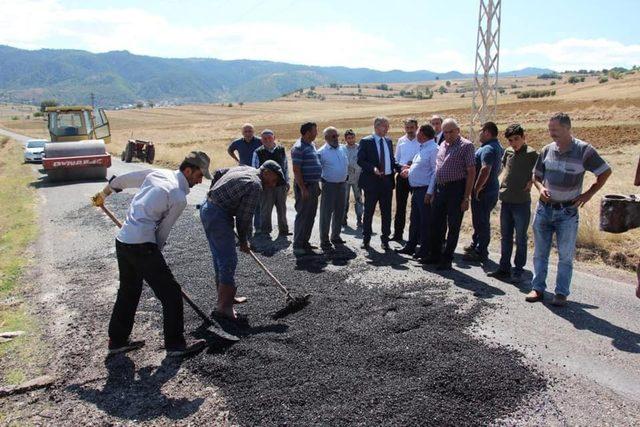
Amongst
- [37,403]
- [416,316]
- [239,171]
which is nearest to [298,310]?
[416,316]

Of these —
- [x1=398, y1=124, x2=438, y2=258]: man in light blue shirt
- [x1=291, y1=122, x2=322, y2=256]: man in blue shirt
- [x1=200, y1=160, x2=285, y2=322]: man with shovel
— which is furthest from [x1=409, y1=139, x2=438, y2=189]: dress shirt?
[x1=200, y1=160, x2=285, y2=322]: man with shovel

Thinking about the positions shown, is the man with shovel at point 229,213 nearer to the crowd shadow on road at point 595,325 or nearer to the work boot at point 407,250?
the work boot at point 407,250

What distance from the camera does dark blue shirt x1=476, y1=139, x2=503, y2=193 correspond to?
6.43 meters

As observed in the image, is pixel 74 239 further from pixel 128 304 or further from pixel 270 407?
pixel 270 407

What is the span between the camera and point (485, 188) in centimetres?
684

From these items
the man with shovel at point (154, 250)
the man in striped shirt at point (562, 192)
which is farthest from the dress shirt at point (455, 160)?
the man with shovel at point (154, 250)

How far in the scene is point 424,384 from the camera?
12.5ft

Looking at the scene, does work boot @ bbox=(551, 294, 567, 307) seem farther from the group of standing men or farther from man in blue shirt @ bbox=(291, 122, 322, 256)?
man in blue shirt @ bbox=(291, 122, 322, 256)

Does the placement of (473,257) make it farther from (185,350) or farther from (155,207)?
(155,207)

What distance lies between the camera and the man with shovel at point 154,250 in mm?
4262

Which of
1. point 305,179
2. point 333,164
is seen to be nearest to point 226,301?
point 305,179

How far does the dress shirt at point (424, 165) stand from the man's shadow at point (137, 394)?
4.23 m

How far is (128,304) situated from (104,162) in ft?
42.2

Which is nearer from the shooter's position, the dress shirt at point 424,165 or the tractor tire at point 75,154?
the dress shirt at point 424,165
